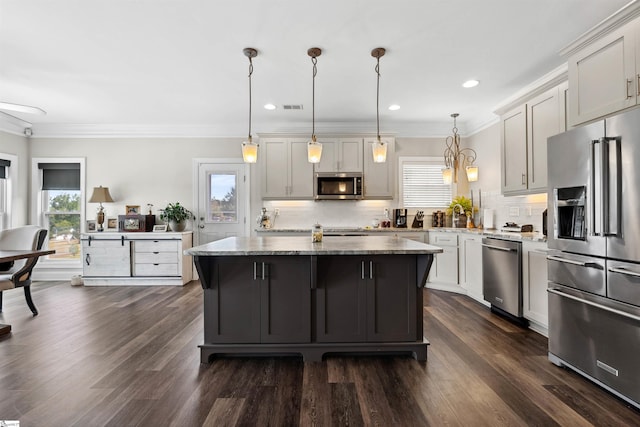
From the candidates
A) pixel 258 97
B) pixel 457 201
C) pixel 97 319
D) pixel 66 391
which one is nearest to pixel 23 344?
pixel 97 319

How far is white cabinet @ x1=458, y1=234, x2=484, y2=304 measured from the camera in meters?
4.05

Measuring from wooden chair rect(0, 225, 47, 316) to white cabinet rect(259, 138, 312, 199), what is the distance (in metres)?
2.92

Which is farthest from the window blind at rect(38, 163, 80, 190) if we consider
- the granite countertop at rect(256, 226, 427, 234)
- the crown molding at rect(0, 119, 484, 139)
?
the granite countertop at rect(256, 226, 427, 234)

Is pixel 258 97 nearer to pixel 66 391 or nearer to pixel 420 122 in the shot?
pixel 420 122

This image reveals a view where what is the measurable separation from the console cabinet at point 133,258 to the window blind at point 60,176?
3.96 ft

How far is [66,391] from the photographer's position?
6.88 feet

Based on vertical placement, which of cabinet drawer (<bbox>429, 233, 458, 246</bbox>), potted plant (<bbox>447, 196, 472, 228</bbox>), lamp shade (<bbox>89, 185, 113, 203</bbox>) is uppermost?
lamp shade (<bbox>89, 185, 113, 203</bbox>)

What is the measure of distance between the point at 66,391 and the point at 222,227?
3.54 meters

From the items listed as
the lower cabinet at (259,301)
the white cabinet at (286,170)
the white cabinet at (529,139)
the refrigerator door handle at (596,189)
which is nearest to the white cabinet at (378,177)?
the white cabinet at (286,170)

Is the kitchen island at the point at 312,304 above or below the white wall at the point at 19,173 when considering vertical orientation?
below

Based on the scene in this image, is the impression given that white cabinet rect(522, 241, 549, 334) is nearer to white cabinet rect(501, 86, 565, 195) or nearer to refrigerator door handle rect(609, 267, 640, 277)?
white cabinet rect(501, 86, 565, 195)

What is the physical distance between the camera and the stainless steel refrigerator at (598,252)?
1.88m

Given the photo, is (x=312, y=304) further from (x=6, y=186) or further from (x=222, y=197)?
(x=6, y=186)

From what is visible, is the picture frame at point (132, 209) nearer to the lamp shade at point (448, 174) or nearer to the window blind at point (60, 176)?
the window blind at point (60, 176)
